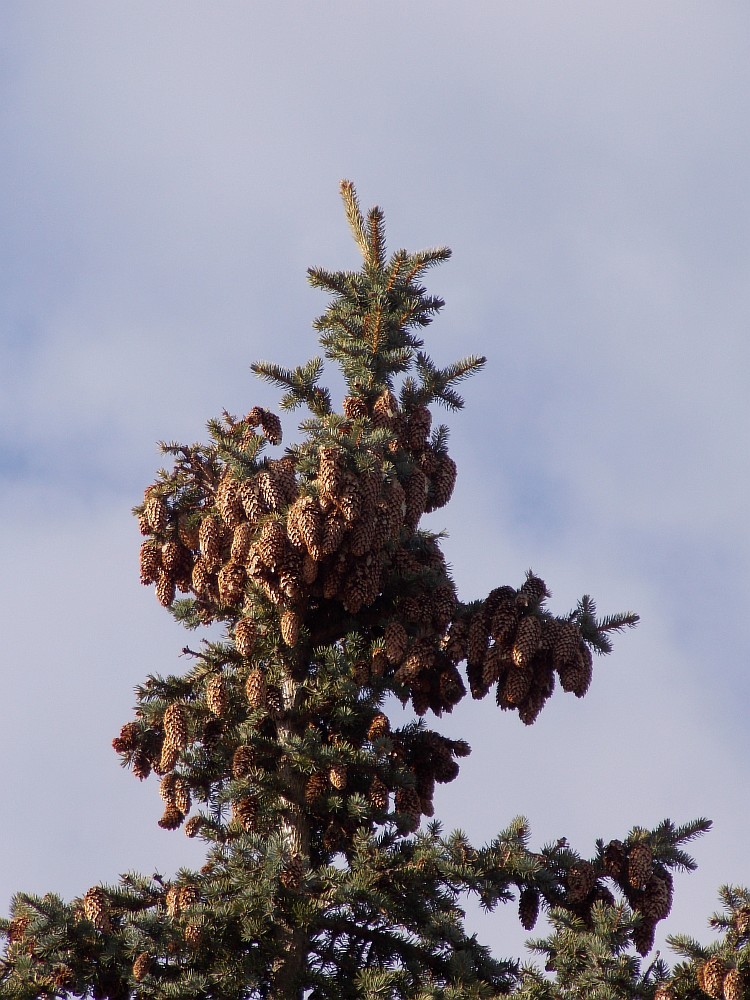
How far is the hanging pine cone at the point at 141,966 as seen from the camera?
789 cm

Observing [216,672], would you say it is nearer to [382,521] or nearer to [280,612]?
[280,612]

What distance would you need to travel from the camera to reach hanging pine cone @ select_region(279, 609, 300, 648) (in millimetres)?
9211

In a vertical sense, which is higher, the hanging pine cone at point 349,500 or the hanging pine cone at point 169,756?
the hanging pine cone at point 349,500

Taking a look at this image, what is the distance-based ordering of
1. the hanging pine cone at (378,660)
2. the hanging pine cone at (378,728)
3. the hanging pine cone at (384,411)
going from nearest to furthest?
1. the hanging pine cone at (378,728)
2. the hanging pine cone at (378,660)
3. the hanging pine cone at (384,411)

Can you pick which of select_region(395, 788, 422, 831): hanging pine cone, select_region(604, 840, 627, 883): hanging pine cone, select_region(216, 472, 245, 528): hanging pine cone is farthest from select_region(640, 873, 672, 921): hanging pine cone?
select_region(216, 472, 245, 528): hanging pine cone

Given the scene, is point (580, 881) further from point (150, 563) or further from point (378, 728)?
point (150, 563)

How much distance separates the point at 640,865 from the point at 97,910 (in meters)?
3.48

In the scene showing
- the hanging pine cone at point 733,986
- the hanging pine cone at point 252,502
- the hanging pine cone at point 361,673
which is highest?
the hanging pine cone at point 252,502

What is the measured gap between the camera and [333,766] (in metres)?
9.05

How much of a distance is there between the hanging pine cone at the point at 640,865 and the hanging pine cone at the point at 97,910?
11.0 feet

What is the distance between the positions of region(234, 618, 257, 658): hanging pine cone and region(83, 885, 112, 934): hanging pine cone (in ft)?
6.20

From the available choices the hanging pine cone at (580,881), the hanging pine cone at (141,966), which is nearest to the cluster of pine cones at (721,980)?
the hanging pine cone at (580,881)

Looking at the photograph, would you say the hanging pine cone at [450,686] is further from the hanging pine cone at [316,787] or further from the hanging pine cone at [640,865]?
the hanging pine cone at [640,865]

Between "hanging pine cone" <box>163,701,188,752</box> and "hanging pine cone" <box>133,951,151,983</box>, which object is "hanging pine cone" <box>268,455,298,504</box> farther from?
"hanging pine cone" <box>133,951,151,983</box>
